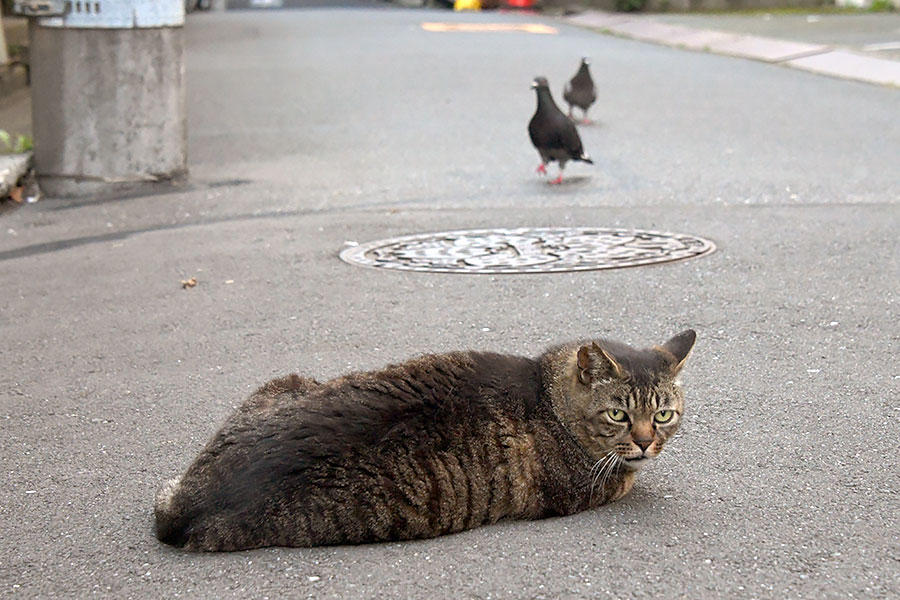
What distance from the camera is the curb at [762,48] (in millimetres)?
14797

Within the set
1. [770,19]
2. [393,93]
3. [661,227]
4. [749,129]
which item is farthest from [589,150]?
[770,19]

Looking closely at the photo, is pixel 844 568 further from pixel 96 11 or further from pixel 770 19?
pixel 770 19

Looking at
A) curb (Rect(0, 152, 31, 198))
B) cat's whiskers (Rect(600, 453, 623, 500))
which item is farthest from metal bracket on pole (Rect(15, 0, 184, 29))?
cat's whiskers (Rect(600, 453, 623, 500))

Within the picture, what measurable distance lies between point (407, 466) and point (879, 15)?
2191 centimetres

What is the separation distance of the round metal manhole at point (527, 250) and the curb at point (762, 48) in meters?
7.68

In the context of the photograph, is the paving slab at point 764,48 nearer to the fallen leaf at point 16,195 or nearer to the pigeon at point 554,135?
the pigeon at point 554,135

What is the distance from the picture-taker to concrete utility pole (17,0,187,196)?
898cm

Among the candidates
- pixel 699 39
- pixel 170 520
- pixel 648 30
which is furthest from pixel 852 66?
pixel 170 520

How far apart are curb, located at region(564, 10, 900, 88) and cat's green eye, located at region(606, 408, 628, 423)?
37.0ft

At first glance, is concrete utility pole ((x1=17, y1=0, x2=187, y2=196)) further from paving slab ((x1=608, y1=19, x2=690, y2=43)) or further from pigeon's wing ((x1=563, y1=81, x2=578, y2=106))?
paving slab ((x1=608, y1=19, x2=690, y2=43))

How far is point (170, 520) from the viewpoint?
12.3 feet

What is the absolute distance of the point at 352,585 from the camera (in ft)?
11.4

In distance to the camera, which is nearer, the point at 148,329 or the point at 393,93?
the point at 148,329

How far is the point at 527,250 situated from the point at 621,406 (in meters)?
3.58
